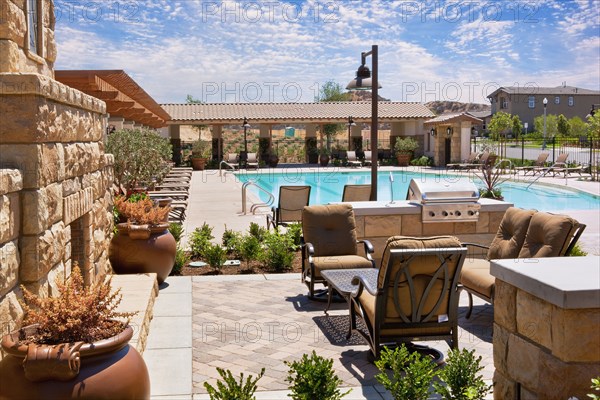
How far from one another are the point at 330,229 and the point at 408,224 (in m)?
1.33

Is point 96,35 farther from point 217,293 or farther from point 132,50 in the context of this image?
point 217,293

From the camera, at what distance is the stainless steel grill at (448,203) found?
8.12 m

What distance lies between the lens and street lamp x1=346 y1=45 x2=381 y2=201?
10961 mm

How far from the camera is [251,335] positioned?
571 centimetres

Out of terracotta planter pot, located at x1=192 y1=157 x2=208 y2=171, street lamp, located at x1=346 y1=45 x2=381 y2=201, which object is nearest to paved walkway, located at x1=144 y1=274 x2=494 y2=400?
street lamp, located at x1=346 y1=45 x2=381 y2=201

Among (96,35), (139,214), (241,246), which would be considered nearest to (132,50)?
(96,35)

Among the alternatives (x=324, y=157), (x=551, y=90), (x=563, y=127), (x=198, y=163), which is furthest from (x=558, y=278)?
(x=551, y=90)

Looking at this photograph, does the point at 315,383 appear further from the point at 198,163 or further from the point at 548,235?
the point at 198,163

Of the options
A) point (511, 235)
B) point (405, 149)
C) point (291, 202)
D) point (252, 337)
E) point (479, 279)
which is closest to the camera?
point (252, 337)

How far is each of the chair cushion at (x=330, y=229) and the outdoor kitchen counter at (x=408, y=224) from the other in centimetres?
78

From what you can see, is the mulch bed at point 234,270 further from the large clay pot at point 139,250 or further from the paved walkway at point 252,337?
the large clay pot at point 139,250

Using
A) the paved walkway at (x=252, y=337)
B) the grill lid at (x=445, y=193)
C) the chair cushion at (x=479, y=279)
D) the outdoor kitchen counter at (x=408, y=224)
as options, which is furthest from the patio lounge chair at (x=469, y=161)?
the chair cushion at (x=479, y=279)

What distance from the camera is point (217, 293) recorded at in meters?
7.21

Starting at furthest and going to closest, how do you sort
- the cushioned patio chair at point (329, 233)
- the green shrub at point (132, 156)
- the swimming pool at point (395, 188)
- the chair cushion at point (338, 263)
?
the swimming pool at point (395, 188), the green shrub at point (132, 156), the cushioned patio chair at point (329, 233), the chair cushion at point (338, 263)
